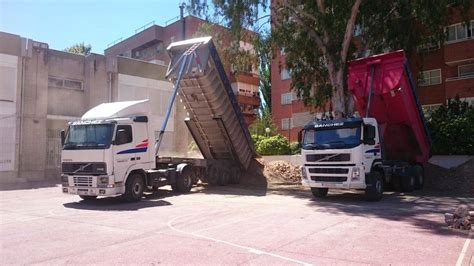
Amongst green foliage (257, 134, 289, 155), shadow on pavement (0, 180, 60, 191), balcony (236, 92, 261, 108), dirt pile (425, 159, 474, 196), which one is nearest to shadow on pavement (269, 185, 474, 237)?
dirt pile (425, 159, 474, 196)

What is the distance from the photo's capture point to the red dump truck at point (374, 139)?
47.3 ft

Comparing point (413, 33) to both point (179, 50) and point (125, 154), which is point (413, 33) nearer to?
point (179, 50)

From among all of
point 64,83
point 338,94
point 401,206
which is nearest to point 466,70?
point 338,94

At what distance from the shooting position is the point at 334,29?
69.5 ft

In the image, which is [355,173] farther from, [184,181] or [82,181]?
[82,181]

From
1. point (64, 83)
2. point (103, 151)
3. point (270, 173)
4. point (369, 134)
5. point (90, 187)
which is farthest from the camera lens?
point (64, 83)

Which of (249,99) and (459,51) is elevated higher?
(459,51)

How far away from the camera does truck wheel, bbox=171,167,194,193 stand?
57.7 ft

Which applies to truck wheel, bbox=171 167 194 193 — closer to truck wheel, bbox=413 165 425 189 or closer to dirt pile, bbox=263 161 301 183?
dirt pile, bbox=263 161 301 183

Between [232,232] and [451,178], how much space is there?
14697mm

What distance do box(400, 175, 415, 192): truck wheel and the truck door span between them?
10.1 meters

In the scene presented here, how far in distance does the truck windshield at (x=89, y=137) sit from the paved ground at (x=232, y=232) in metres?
1.82

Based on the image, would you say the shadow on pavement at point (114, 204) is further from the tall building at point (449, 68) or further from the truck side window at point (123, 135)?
the tall building at point (449, 68)

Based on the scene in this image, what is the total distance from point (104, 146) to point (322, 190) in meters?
7.41
